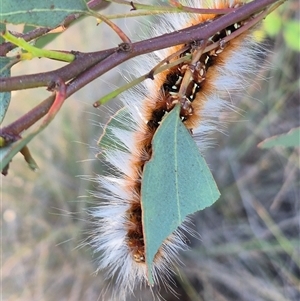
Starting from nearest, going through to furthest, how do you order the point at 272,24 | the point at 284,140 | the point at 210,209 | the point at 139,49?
the point at 139,49
the point at 284,140
the point at 272,24
the point at 210,209

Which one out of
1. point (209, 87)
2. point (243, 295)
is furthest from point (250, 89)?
point (209, 87)

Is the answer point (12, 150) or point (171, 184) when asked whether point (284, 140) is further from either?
point (12, 150)

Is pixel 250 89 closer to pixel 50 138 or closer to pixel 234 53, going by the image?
pixel 50 138

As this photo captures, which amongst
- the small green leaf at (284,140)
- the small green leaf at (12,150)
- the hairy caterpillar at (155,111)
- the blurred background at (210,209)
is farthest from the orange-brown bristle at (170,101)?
the blurred background at (210,209)

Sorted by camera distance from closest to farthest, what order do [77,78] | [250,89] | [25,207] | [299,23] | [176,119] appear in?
[77,78] < [176,119] < [299,23] < [250,89] < [25,207]

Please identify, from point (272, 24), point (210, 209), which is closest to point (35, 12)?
point (272, 24)
